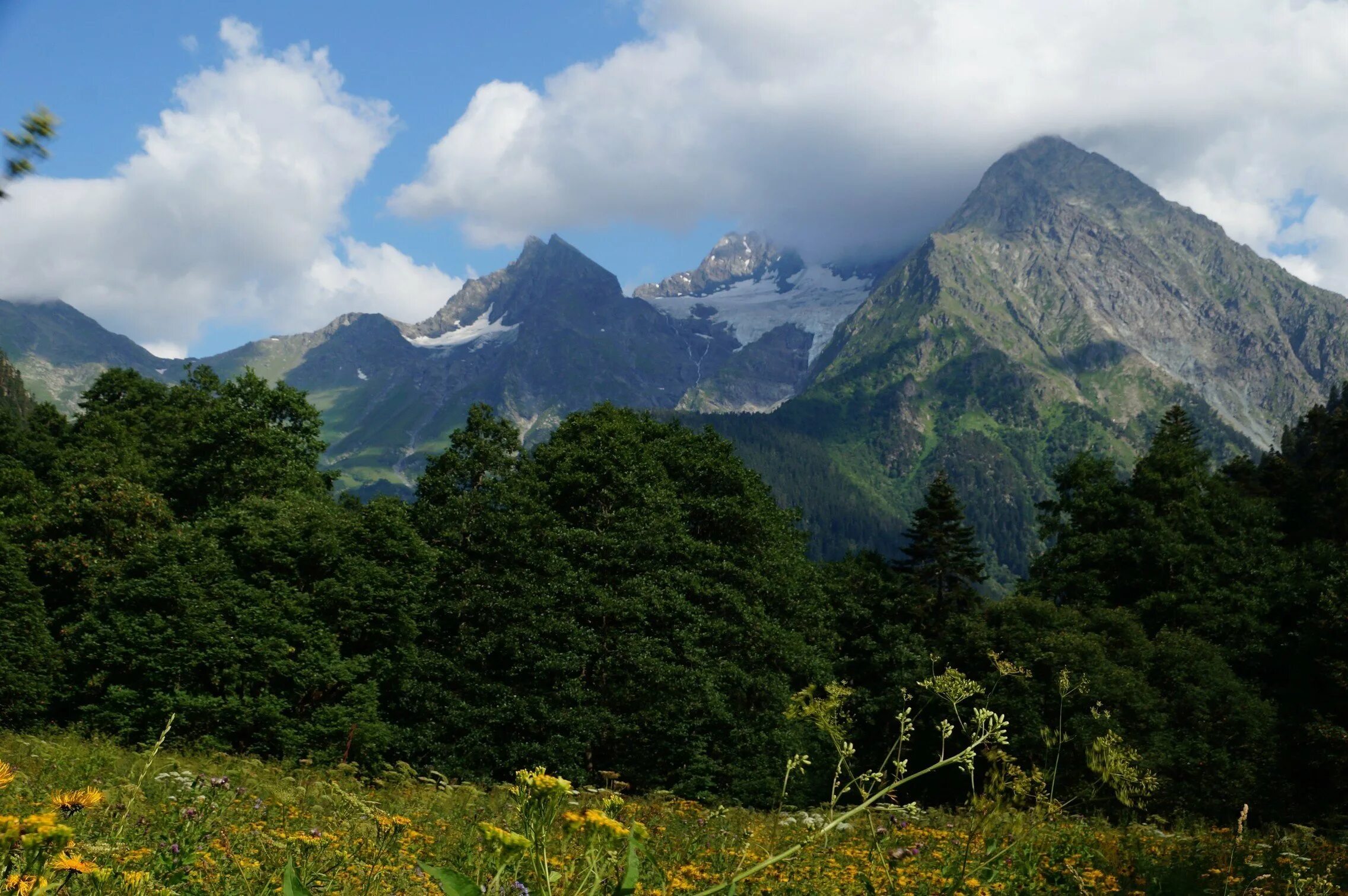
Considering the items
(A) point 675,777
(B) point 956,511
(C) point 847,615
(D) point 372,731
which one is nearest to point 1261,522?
(B) point 956,511

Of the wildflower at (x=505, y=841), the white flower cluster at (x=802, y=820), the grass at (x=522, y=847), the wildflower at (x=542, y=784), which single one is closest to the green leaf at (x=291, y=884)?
the grass at (x=522, y=847)

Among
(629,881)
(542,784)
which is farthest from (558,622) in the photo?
(629,881)

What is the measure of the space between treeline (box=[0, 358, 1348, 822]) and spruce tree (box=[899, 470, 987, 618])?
5373 millimetres

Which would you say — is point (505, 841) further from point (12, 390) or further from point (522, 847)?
point (12, 390)

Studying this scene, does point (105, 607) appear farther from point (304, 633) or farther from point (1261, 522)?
point (1261, 522)

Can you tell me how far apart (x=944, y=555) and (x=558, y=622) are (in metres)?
29.0

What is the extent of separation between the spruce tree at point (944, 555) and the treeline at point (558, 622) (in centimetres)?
537

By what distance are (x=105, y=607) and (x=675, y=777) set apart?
20158 millimetres

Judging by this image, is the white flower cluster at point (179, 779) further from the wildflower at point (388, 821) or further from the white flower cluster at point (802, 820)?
the white flower cluster at point (802, 820)

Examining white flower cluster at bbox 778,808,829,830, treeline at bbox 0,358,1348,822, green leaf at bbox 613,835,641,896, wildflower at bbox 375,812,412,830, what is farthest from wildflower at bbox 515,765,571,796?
treeline at bbox 0,358,1348,822

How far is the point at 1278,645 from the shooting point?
4034cm

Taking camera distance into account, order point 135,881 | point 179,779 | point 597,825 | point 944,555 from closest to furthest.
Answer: point 597,825, point 135,881, point 179,779, point 944,555

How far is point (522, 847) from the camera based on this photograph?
8.43 ft

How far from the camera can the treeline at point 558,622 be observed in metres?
29.6
